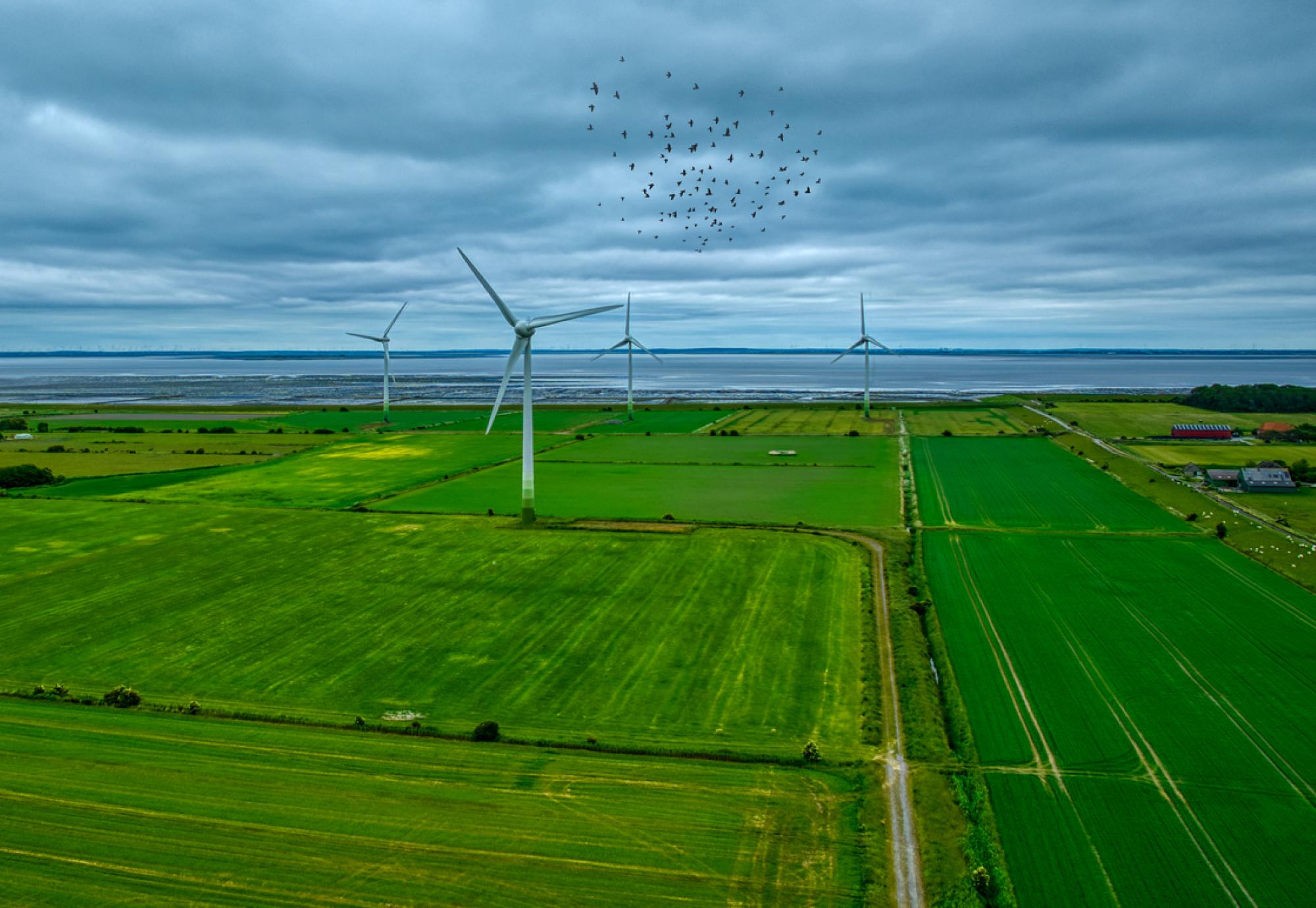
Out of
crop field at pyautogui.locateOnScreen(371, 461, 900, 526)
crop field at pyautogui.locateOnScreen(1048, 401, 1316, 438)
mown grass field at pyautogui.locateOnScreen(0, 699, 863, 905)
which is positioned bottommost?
mown grass field at pyautogui.locateOnScreen(0, 699, 863, 905)

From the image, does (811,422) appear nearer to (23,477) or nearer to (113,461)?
(113,461)

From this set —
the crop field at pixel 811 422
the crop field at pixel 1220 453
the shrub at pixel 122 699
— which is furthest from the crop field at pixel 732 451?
the shrub at pixel 122 699

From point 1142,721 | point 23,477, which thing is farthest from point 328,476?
point 1142,721

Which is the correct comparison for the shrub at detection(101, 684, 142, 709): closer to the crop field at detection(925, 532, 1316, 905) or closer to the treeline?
the crop field at detection(925, 532, 1316, 905)

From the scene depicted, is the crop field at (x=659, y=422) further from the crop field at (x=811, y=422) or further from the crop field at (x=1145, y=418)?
the crop field at (x=1145, y=418)

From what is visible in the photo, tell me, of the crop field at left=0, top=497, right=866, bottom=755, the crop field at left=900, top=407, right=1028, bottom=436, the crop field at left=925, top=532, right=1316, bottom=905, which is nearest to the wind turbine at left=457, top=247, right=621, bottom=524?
the crop field at left=0, top=497, right=866, bottom=755

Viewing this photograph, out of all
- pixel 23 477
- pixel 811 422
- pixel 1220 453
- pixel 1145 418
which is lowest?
pixel 23 477

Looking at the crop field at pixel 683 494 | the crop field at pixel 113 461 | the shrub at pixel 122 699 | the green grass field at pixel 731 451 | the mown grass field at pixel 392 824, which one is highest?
the green grass field at pixel 731 451
